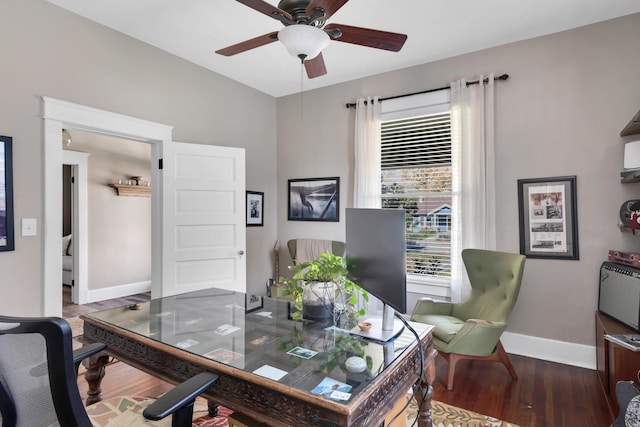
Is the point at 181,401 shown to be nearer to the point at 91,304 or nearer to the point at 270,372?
the point at 270,372

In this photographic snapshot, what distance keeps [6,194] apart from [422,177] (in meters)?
3.54

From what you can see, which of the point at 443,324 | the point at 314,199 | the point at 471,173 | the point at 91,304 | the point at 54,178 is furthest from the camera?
the point at 91,304

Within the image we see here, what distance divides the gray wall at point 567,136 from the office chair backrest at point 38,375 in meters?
3.35

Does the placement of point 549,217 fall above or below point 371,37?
below

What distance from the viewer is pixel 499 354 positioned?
104 inches

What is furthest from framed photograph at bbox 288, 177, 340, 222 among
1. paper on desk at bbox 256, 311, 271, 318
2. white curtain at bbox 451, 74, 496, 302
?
paper on desk at bbox 256, 311, 271, 318

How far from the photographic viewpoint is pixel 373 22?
2.83m

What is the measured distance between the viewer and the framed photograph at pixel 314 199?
4211 mm

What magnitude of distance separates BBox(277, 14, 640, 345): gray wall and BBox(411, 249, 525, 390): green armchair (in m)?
0.41

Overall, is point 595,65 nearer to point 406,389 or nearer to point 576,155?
point 576,155

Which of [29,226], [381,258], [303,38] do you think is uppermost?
[303,38]

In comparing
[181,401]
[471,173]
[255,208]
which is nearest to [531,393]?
[471,173]

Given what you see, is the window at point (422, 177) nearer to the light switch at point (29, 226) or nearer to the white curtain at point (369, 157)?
the white curtain at point (369, 157)

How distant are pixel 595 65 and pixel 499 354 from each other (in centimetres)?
252
